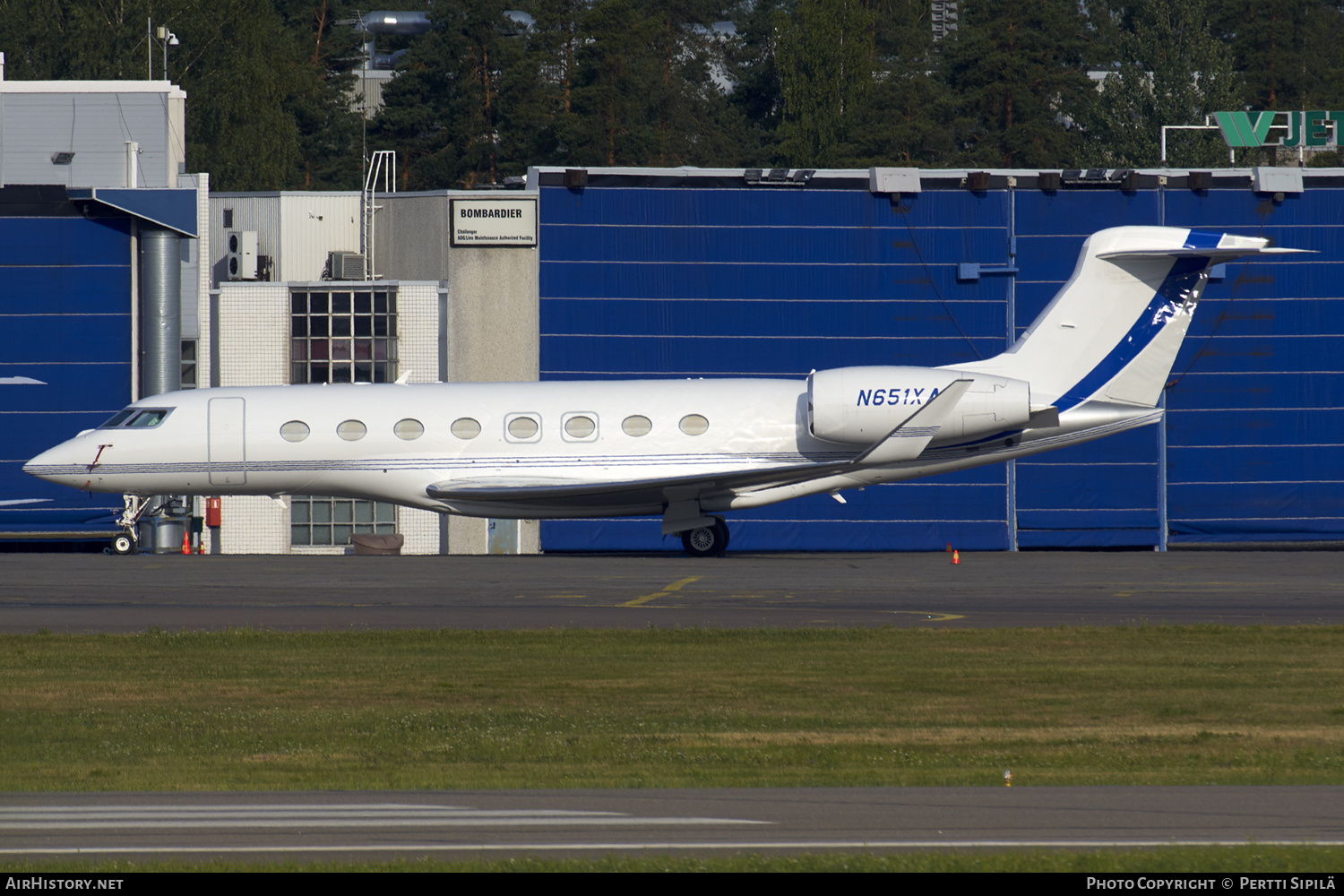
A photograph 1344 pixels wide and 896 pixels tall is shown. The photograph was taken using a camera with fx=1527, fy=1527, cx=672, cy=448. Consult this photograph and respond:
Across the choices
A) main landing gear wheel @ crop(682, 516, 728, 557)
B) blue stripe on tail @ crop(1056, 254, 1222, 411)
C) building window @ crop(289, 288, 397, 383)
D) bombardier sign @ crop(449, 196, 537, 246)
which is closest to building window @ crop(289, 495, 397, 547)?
building window @ crop(289, 288, 397, 383)

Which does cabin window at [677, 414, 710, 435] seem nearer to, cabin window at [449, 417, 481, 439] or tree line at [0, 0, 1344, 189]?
cabin window at [449, 417, 481, 439]

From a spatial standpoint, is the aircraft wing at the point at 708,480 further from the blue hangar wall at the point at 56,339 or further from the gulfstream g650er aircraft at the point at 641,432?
the blue hangar wall at the point at 56,339

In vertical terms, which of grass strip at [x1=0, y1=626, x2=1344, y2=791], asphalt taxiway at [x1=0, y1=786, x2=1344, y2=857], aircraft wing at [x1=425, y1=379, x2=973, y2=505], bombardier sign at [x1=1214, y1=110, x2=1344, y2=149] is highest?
bombardier sign at [x1=1214, y1=110, x2=1344, y2=149]

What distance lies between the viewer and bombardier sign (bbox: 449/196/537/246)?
35.7m

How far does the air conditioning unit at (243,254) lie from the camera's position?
3875 centimetres

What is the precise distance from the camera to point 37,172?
40031 mm

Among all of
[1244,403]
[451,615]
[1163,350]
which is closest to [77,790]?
[451,615]

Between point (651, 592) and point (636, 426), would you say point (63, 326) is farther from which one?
point (651, 592)

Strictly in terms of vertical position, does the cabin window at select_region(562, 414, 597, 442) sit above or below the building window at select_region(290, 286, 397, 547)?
below

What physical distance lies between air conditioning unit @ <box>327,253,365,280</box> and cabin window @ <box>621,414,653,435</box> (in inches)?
517

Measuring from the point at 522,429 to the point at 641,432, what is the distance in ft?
7.09

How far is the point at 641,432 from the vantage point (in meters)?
27.8

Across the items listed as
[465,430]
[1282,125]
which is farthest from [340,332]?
[1282,125]

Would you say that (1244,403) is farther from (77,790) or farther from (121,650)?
(77,790)
